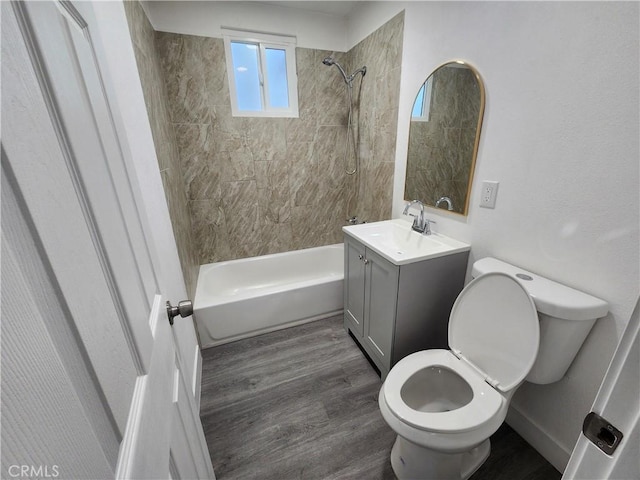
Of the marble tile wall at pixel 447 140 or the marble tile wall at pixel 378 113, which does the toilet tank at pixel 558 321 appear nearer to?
the marble tile wall at pixel 447 140

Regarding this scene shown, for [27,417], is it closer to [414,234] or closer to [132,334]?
[132,334]

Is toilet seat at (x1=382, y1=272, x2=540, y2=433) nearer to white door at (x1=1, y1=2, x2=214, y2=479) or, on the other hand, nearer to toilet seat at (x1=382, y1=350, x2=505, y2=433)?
toilet seat at (x1=382, y1=350, x2=505, y2=433)

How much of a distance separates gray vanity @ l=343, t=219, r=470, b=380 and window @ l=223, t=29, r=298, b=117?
1.46 m

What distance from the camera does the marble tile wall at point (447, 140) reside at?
4.54 feet

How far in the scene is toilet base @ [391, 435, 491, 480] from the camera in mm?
→ 1102

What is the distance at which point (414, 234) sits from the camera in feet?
5.75

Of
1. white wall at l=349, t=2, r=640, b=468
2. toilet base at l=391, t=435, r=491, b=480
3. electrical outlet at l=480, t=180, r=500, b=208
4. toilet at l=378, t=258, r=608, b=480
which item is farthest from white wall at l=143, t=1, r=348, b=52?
toilet base at l=391, t=435, r=491, b=480

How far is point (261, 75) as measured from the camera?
2.32 metres

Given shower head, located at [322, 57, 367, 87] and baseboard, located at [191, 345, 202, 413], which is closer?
baseboard, located at [191, 345, 202, 413]

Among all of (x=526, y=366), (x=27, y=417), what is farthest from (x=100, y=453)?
(x=526, y=366)

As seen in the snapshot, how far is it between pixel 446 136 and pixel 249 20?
1830 millimetres

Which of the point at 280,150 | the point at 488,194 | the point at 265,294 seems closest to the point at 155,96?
the point at 280,150

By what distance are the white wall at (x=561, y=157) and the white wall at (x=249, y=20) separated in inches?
45.0

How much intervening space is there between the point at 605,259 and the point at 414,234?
0.90 meters
